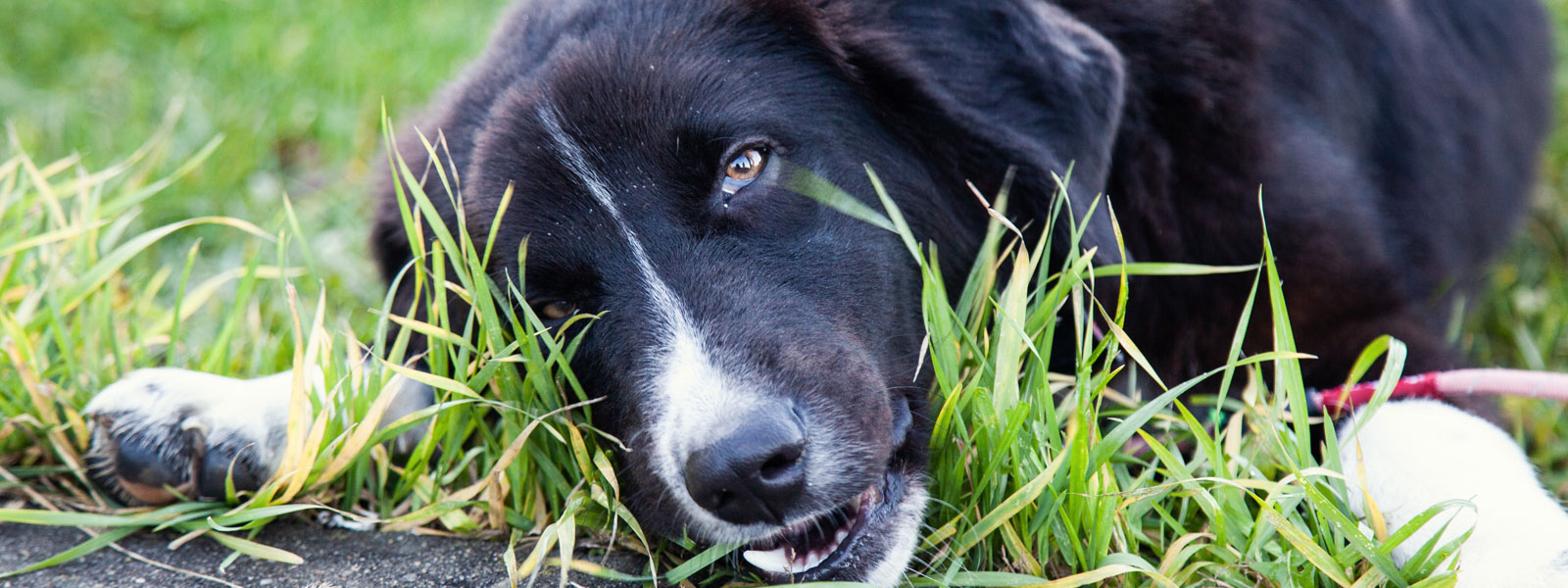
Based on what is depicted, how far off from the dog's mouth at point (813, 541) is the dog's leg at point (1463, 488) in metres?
0.81

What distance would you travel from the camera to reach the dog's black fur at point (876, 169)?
2.09 metres

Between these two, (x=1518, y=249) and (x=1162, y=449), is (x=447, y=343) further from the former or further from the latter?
(x=1518, y=249)

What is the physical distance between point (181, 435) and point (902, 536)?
1434 millimetres

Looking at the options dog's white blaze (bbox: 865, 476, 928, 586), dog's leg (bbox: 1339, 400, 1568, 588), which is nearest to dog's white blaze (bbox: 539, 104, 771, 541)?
dog's white blaze (bbox: 865, 476, 928, 586)

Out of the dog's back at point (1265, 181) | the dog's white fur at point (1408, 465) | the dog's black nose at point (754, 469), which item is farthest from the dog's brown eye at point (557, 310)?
the dog's back at point (1265, 181)

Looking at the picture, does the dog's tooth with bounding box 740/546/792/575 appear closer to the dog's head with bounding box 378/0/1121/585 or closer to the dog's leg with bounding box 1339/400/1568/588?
the dog's head with bounding box 378/0/1121/585

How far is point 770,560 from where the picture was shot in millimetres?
1966

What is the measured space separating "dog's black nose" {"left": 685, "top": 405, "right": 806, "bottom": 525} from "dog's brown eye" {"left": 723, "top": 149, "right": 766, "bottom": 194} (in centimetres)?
50

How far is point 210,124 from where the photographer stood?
4.44 metres

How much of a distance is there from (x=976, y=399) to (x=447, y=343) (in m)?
1.01

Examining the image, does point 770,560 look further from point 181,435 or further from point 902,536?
point 181,435

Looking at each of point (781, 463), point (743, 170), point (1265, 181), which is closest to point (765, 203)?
point (743, 170)

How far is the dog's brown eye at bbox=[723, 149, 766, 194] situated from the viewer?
86.1 inches

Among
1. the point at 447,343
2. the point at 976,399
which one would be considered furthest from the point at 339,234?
the point at 976,399
